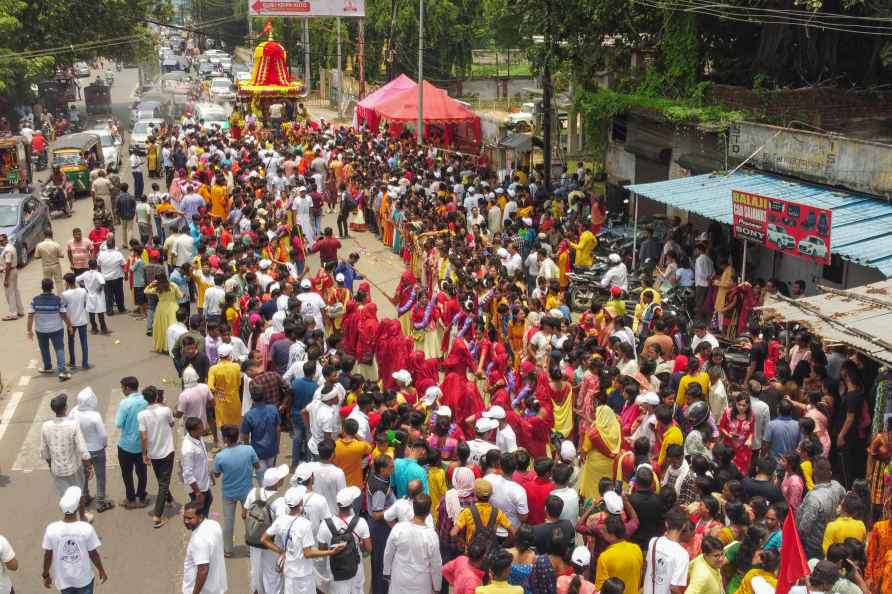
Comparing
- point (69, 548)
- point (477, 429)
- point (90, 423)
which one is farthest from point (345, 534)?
point (90, 423)

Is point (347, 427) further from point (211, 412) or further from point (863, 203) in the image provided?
point (863, 203)

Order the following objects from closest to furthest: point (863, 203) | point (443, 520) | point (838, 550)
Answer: point (838, 550) < point (443, 520) < point (863, 203)

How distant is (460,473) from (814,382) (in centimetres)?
498

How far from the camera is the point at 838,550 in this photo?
6777 millimetres

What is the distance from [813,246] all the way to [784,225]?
0.61 metres

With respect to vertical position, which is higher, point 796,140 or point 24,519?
point 796,140

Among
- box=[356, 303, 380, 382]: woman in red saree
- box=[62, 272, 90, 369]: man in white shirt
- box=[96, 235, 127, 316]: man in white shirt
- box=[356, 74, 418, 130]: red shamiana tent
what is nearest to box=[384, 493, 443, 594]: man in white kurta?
box=[356, 303, 380, 382]: woman in red saree

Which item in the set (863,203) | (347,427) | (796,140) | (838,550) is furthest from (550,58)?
(838,550)

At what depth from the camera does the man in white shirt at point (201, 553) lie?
7.48 metres

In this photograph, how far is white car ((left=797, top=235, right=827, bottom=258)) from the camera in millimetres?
12820

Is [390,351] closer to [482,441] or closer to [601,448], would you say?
[482,441]

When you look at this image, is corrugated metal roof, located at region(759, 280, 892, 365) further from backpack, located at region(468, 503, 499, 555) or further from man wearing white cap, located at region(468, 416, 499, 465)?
backpack, located at region(468, 503, 499, 555)

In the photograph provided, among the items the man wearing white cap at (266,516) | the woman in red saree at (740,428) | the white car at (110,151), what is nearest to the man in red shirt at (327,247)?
the woman in red saree at (740,428)

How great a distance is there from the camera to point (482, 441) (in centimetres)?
889
